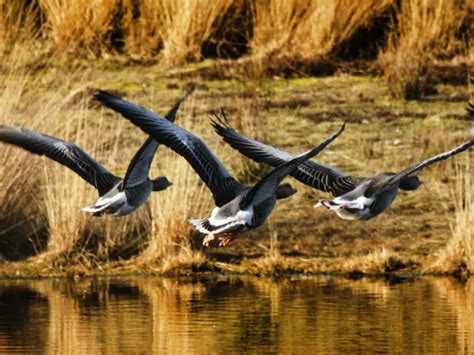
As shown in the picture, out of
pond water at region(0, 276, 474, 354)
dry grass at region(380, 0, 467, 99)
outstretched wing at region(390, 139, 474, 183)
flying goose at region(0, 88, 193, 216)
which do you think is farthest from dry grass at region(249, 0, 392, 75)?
outstretched wing at region(390, 139, 474, 183)

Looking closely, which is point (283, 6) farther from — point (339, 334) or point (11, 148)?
point (339, 334)

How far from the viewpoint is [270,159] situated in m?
13.4

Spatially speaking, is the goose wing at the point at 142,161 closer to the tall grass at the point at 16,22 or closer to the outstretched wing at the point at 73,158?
the outstretched wing at the point at 73,158

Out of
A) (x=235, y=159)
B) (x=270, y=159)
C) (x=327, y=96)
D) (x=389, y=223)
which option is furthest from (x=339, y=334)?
(x=327, y=96)

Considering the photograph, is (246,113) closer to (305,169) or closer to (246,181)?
(246,181)

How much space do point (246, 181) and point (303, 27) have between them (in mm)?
5012

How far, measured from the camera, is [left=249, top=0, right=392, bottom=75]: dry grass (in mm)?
22531

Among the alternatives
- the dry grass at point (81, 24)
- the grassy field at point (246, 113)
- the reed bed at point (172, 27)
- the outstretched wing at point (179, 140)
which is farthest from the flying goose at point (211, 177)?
the dry grass at point (81, 24)

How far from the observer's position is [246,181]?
18406 millimetres

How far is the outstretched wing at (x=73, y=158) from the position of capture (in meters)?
13.9

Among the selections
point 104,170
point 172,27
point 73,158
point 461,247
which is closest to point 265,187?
point 104,170

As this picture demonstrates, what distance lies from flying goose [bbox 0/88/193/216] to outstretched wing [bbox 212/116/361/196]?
0.65m

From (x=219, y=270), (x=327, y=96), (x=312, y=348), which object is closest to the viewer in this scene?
(x=312, y=348)

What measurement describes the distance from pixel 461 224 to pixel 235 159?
13.7 feet
